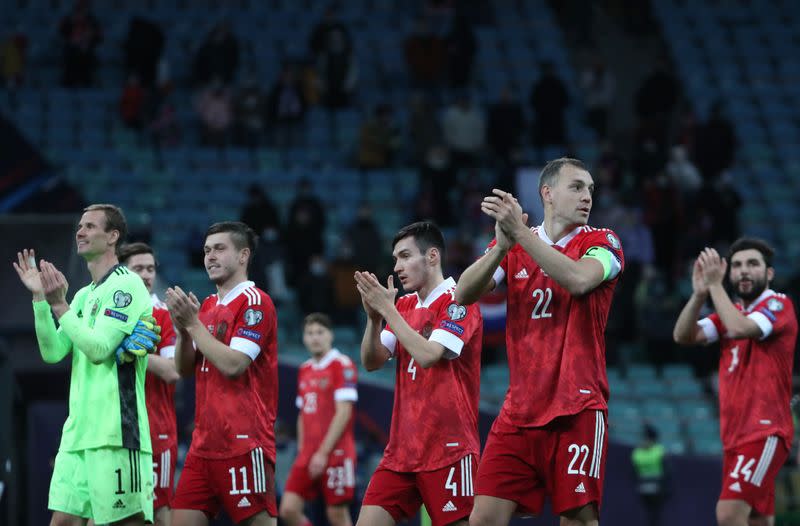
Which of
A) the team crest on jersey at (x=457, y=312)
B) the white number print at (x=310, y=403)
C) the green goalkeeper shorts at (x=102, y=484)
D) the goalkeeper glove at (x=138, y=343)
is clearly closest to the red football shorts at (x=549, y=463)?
the team crest on jersey at (x=457, y=312)

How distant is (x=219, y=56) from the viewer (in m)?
Result: 19.3

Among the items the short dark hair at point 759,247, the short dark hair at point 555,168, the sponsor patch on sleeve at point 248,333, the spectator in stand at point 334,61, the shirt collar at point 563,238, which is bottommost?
the sponsor patch on sleeve at point 248,333

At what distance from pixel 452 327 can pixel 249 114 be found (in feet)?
40.4

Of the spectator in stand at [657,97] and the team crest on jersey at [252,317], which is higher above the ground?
the spectator in stand at [657,97]

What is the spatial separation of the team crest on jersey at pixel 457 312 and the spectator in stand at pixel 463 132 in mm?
11915

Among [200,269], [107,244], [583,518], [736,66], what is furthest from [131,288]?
[736,66]

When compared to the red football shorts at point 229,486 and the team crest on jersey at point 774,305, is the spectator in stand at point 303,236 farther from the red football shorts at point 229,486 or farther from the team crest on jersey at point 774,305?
the red football shorts at point 229,486

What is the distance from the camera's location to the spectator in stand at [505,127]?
19250 millimetres

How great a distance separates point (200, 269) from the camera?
53.1ft

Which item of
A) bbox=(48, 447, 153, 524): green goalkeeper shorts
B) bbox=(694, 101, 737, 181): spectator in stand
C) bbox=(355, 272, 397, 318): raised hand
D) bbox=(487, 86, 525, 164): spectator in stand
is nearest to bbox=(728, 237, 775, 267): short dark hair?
bbox=(355, 272, 397, 318): raised hand

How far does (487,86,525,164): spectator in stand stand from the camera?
19.2 m

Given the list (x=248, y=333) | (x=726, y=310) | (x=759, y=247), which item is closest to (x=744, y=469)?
(x=726, y=310)

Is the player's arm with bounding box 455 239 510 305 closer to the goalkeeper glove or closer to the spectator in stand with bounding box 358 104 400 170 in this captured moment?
the goalkeeper glove

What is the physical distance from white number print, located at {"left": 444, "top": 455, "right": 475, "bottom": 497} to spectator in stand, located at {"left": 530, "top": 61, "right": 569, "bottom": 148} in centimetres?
1309
